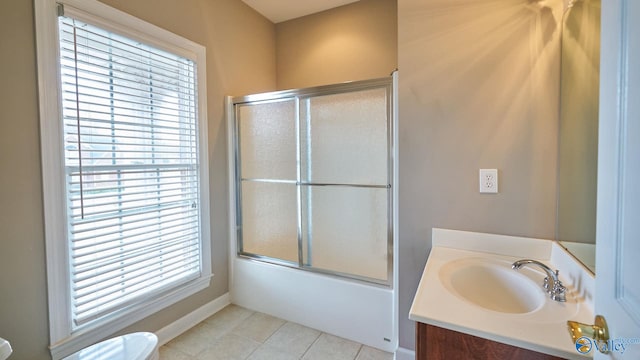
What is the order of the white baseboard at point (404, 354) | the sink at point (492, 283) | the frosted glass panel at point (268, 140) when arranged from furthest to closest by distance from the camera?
the frosted glass panel at point (268, 140) < the white baseboard at point (404, 354) < the sink at point (492, 283)

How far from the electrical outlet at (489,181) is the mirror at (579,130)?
27cm

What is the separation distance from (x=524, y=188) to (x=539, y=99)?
447mm

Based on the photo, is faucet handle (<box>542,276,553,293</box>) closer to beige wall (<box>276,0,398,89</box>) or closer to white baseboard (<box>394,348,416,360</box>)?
white baseboard (<box>394,348,416,360</box>)

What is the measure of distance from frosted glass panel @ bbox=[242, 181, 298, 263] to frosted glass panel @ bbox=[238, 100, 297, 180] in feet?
0.40

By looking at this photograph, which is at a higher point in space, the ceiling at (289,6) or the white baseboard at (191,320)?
the ceiling at (289,6)

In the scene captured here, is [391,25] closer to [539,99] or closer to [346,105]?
[346,105]

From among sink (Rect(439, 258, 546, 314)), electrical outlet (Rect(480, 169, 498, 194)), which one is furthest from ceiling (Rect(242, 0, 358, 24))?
sink (Rect(439, 258, 546, 314))

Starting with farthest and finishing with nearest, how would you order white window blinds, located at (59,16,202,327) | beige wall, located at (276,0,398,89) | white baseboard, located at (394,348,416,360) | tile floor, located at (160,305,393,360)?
beige wall, located at (276,0,398,89) → tile floor, located at (160,305,393,360) → white baseboard, located at (394,348,416,360) → white window blinds, located at (59,16,202,327)

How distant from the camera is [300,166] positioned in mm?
2295

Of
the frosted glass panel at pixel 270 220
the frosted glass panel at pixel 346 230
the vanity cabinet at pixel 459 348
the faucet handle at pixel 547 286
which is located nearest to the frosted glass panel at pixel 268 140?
the frosted glass panel at pixel 270 220

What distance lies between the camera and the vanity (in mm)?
848

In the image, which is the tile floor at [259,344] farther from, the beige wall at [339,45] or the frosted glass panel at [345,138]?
the beige wall at [339,45]

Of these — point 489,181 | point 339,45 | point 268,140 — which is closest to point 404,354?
point 489,181

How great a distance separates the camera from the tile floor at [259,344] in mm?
1879
